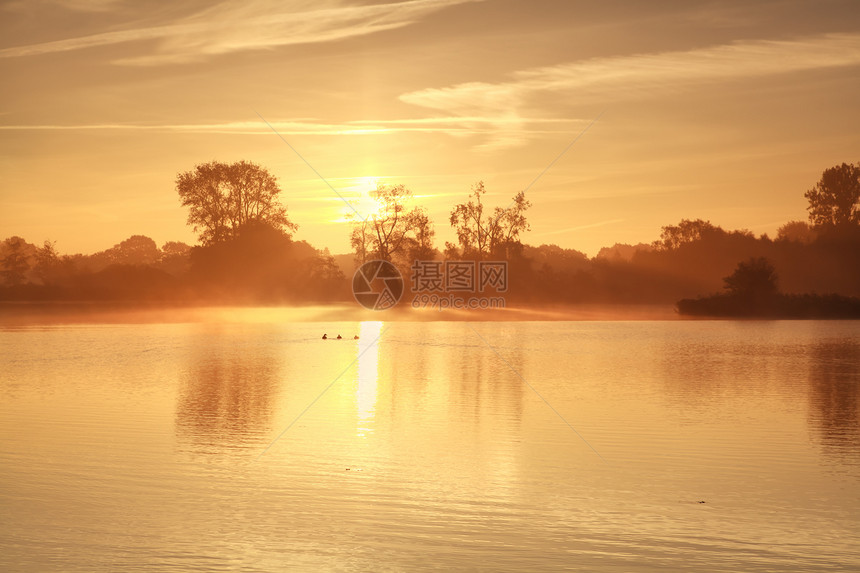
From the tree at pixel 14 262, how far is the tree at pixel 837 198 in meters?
90.5

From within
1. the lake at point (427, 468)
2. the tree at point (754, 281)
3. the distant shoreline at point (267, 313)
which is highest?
the tree at point (754, 281)

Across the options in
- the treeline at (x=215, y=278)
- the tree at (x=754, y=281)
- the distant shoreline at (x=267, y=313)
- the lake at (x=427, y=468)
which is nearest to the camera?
the lake at (x=427, y=468)

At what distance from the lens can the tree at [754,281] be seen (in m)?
70.0

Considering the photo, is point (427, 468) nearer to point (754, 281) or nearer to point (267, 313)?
point (267, 313)

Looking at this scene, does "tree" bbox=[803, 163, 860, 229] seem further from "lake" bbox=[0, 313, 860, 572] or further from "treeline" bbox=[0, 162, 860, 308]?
"lake" bbox=[0, 313, 860, 572]

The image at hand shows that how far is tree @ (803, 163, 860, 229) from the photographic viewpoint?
98.9 metres

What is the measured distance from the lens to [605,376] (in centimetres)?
2306

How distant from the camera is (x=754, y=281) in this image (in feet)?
231

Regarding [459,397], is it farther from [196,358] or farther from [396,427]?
[196,358]

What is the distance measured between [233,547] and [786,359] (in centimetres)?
2581

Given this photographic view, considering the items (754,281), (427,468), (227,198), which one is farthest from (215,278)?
(427,468)

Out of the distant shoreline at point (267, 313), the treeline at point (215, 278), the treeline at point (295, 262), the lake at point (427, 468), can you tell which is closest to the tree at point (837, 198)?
the treeline at point (295, 262)

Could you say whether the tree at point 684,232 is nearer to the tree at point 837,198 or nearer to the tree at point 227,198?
the tree at point 837,198

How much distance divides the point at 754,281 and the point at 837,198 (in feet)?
125
